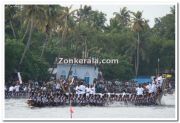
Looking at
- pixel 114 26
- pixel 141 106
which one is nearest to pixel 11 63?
pixel 141 106

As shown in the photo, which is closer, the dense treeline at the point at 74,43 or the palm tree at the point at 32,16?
the palm tree at the point at 32,16

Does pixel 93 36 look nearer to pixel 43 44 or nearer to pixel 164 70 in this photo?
pixel 43 44

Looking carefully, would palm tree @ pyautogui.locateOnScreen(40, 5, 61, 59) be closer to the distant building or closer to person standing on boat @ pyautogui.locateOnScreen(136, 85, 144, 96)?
the distant building

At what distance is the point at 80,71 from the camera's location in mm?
29938

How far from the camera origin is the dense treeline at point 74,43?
3139 centimetres

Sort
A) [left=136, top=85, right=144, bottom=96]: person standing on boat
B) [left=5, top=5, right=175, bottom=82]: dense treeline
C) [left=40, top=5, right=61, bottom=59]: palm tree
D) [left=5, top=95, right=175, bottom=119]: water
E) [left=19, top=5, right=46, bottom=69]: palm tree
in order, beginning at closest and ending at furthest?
[left=5, top=95, right=175, bottom=119]: water < [left=19, top=5, right=46, bottom=69]: palm tree < [left=136, top=85, right=144, bottom=96]: person standing on boat < [left=5, top=5, right=175, bottom=82]: dense treeline < [left=40, top=5, right=61, bottom=59]: palm tree

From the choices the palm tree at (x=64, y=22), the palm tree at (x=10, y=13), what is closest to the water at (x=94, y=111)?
the palm tree at (x=64, y=22)

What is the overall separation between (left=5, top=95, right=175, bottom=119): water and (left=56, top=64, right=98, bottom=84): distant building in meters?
1.35

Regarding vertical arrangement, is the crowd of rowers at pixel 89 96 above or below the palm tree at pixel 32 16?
below

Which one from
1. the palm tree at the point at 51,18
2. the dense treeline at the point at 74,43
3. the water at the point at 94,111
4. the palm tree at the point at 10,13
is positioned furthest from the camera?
the palm tree at the point at 10,13

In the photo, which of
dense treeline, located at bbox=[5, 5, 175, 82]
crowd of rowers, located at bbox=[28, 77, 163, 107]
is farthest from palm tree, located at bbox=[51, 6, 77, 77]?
crowd of rowers, located at bbox=[28, 77, 163, 107]

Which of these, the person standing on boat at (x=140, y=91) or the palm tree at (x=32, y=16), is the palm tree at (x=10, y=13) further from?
the person standing on boat at (x=140, y=91)

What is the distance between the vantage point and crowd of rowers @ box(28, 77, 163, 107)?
3033 cm

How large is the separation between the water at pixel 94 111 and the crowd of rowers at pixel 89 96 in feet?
1.07
